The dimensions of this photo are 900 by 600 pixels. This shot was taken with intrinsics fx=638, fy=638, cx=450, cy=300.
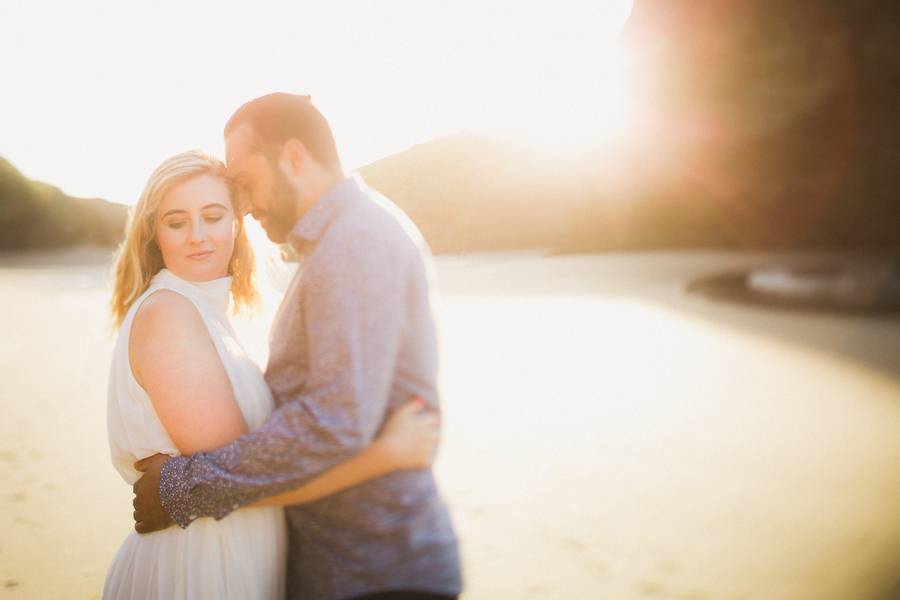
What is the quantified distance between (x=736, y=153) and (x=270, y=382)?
24475 millimetres

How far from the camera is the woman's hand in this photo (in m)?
1.52

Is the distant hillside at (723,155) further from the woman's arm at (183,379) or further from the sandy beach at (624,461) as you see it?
the woman's arm at (183,379)

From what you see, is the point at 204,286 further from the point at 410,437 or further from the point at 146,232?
the point at 410,437

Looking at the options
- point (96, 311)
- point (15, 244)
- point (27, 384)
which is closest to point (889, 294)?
point (27, 384)

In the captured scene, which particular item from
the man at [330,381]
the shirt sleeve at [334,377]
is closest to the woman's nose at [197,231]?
the man at [330,381]

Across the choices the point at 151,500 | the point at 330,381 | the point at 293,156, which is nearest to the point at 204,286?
the point at 293,156

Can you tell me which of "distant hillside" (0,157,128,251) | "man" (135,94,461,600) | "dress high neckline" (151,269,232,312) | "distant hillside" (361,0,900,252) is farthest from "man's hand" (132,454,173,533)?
"distant hillside" (0,157,128,251)

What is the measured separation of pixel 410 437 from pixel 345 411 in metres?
0.22

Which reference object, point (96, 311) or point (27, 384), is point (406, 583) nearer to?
point (27, 384)

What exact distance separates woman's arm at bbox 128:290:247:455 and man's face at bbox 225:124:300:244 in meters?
0.34

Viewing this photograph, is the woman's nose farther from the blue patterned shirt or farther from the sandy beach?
the sandy beach

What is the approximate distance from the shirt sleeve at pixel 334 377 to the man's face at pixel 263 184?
0.30 meters

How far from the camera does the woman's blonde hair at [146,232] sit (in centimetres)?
190

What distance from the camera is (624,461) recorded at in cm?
584
